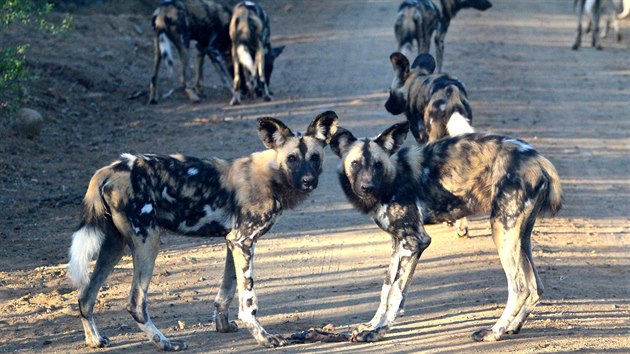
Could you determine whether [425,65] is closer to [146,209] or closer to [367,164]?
[367,164]

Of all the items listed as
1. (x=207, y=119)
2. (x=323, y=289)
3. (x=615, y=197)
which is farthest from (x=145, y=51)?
(x=323, y=289)

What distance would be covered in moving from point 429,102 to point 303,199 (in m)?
2.04

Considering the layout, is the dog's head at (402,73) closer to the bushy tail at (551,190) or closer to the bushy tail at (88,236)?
the bushy tail at (551,190)

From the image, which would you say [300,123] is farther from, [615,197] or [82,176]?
[615,197]

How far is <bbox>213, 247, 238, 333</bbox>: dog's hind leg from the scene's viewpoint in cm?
514

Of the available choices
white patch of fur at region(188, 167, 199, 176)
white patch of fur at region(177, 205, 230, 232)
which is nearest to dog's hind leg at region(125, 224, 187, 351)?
white patch of fur at region(177, 205, 230, 232)

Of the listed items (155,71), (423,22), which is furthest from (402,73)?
(155,71)

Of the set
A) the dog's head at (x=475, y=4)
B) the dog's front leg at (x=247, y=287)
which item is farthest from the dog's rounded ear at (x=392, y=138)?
the dog's head at (x=475, y=4)

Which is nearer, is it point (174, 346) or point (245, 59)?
point (174, 346)

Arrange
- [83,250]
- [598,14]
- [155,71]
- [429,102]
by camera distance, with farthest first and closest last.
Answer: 1. [598,14]
2. [155,71]
3. [429,102]
4. [83,250]

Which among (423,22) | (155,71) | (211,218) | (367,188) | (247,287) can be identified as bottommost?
(155,71)

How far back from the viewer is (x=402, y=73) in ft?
25.0

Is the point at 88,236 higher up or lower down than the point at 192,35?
higher up

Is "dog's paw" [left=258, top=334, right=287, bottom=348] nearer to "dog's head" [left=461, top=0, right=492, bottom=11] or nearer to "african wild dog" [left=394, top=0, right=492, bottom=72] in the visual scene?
"african wild dog" [left=394, top=0, right=492, bottom=72]
